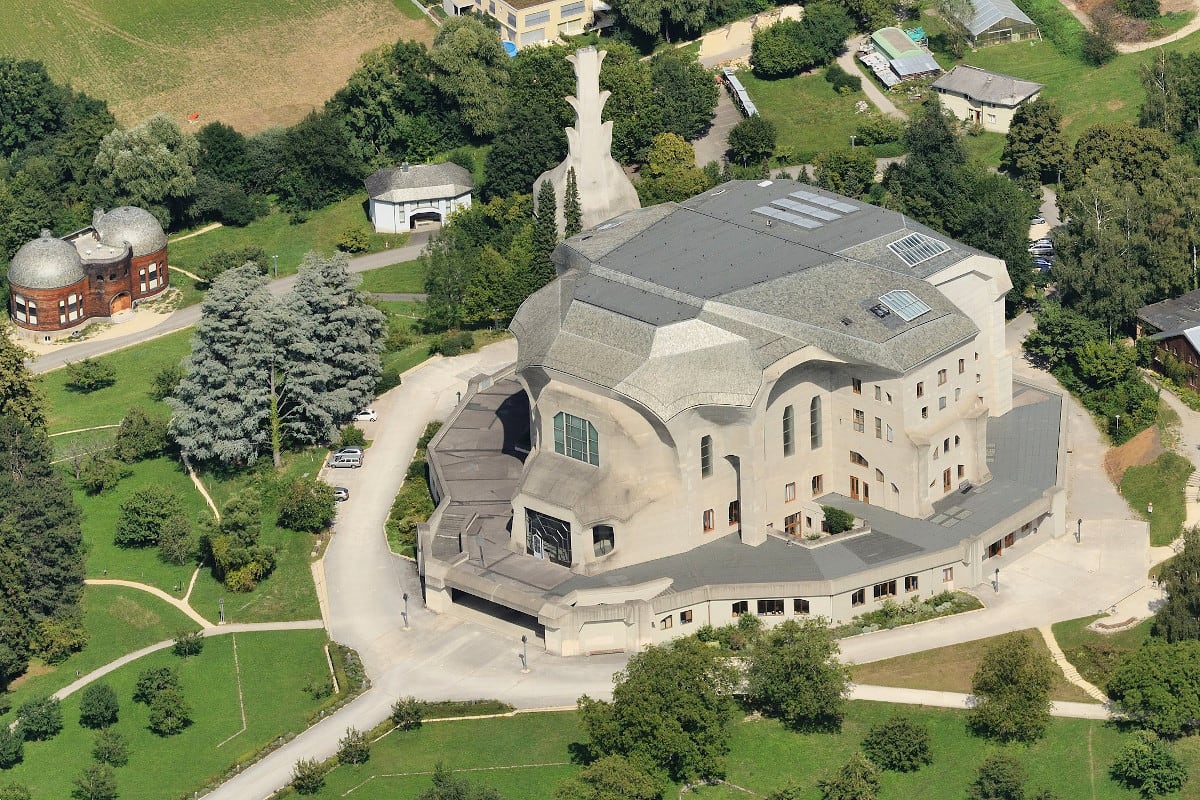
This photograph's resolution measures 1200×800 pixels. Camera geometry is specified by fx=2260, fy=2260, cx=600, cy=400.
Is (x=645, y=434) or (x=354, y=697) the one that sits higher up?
(x=645, y=434)

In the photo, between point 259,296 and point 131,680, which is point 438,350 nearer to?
point 259,296

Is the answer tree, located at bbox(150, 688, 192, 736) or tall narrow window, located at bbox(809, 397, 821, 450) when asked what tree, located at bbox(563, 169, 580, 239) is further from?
tree, located at bbox(150, 688, 192, 736)

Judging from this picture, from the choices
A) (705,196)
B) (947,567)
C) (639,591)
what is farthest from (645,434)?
(705,196)

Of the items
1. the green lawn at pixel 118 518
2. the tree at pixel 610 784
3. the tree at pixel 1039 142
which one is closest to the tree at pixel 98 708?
the green lawn at pixel 118 518

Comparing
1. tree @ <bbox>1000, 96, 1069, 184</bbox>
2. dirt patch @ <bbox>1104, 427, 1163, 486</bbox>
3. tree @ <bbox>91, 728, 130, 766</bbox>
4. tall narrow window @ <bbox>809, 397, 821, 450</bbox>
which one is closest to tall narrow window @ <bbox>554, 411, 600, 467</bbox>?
tall narrow window @ <bbox>809, 397, 821, 450</bbox>

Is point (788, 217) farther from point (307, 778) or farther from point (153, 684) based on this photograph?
point (307, 778)

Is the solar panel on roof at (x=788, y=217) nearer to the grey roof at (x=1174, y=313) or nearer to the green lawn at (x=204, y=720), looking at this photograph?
the grey roof at (x=1174, y=313)
